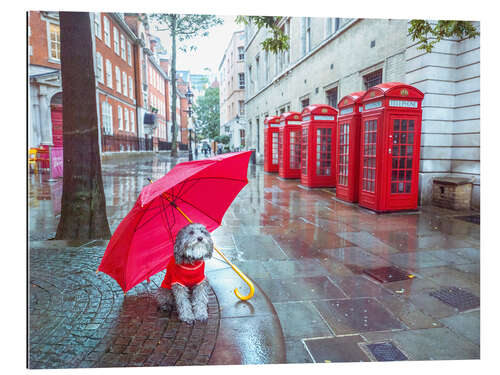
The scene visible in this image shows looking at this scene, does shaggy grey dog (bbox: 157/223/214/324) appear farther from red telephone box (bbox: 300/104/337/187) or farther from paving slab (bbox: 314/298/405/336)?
red telephone box (bbox: 300/104/337/187)

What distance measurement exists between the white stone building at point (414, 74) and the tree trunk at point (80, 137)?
7724mm

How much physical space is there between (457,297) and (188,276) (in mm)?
2885

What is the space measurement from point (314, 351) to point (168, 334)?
3.85 feet

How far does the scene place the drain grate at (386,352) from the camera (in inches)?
100

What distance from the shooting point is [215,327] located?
2795mm

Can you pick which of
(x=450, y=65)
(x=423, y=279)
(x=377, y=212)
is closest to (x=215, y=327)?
(x=423, y=279)

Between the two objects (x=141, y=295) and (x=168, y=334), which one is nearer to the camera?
(x=168, y=334)

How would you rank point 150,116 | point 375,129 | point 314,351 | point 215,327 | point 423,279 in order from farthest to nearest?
point 150,116 < point 375,129 < point 423,279 < point 215,327 < point 314,351

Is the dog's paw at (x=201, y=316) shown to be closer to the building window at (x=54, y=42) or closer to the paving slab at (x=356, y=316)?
the paving slab at (x=356, y=316)

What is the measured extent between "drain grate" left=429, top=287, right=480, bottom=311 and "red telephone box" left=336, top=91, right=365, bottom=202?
17.6 ft

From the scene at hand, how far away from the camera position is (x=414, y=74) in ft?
28.9

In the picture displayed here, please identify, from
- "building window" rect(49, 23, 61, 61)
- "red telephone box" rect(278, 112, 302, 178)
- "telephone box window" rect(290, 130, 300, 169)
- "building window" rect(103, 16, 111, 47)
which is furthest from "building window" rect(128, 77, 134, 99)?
"telephone box window" rect(290, 130, 300, 169)

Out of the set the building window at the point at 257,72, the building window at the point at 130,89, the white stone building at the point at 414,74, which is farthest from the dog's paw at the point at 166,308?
the building window at the point at 130,89
